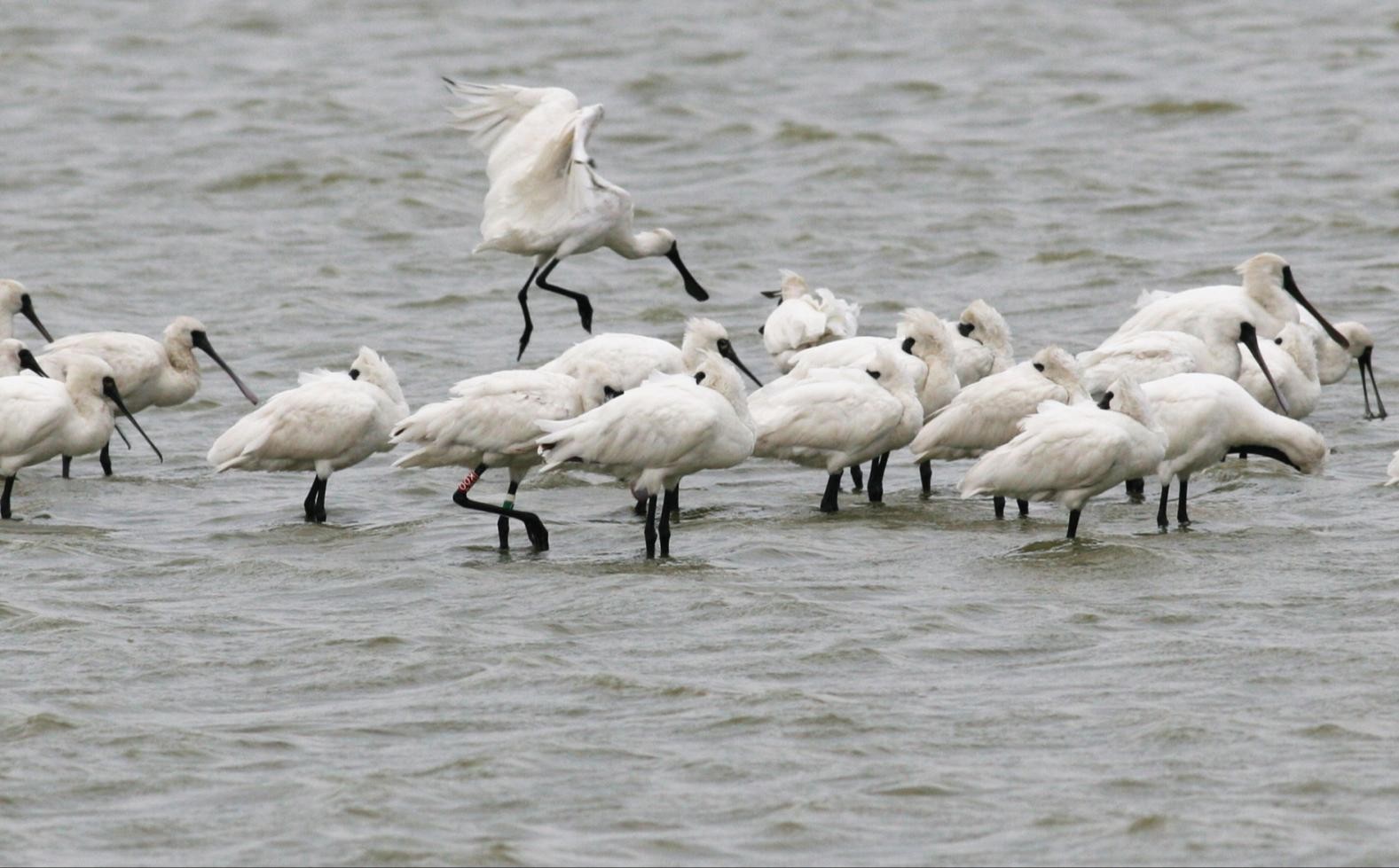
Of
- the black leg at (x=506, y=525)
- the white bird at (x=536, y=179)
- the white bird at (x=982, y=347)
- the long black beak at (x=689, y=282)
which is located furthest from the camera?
the long black beak at (x=689, y=282)

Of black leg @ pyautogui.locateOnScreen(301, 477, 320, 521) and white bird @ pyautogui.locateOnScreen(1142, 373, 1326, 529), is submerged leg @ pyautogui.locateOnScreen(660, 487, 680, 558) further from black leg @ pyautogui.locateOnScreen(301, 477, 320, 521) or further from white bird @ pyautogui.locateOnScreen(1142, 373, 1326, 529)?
white bird @ pyautogui.locateOnScreen(1142, 373, 1326, 529)

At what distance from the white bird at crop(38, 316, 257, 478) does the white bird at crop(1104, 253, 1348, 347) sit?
5.61 meters

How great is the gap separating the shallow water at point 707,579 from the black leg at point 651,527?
281mm

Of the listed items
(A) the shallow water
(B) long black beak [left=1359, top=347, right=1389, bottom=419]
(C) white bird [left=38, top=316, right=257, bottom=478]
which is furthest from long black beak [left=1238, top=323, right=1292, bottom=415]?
(C) white bird [left=38, top=316, right=257, bottom=478]

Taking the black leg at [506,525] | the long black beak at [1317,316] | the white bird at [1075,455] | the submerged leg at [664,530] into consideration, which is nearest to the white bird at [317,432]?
the black leg at [506,525]

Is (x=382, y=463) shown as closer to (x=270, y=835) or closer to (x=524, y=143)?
(x=524, y=143)

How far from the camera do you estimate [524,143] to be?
53.2 ft

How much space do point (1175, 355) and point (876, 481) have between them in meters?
1.87

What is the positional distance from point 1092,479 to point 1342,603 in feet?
5.33

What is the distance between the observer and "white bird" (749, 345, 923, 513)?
13188 millimetres

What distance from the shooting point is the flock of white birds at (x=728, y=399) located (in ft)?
39.8

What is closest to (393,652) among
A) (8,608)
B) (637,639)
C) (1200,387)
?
(637,639)

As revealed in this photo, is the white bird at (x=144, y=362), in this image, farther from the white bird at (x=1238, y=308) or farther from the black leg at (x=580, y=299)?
the white bird at (x=1238, y=308)

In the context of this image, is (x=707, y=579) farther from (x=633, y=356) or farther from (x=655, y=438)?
(x=633, y=356)
